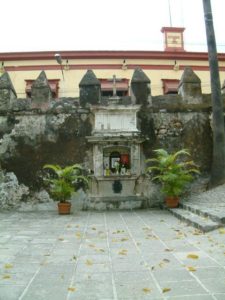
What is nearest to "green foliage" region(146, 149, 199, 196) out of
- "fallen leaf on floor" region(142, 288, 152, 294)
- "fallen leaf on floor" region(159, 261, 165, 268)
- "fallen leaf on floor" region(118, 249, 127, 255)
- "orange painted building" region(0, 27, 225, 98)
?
"fallen leaf on floor" region(118, 249, 127, 255)

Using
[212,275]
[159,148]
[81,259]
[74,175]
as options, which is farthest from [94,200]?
[212,275]

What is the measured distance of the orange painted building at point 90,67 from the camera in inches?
743

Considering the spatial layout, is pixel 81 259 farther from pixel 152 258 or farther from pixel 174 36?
pixel 174 36

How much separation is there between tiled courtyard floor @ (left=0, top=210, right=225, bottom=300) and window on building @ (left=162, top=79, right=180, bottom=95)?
460 inches

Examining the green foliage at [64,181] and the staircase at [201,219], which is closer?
the staircase at [201,219]

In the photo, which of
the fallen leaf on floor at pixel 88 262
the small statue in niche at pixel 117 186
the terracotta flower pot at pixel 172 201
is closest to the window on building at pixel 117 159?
the small statue in niche at pixel 117 186

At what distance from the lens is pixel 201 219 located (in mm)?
7434

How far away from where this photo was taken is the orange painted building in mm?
18875

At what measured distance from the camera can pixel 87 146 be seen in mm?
11453

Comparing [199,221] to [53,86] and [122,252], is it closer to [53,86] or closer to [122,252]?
[122,252]

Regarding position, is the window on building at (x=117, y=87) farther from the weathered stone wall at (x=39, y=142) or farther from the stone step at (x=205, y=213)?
the stone step at (x=205, y=213)

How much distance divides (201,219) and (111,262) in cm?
315

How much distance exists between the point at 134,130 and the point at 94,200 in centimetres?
243

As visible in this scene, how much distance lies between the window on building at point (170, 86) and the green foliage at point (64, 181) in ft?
29.8
